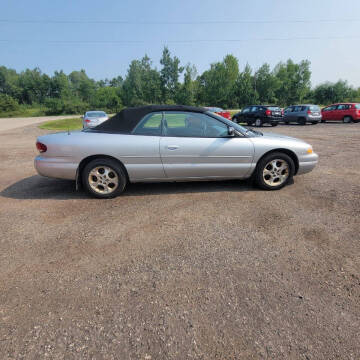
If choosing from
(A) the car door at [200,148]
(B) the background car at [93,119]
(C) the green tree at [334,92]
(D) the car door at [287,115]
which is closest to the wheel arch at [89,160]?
Answer: (A) the car door at [200,148]

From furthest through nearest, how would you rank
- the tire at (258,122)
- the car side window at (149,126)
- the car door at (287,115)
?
the car door at (287,115) < the tire at (258,122) < the car side window at (149,126)

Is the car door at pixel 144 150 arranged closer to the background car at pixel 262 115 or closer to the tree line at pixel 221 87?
the background car at pixel 262 115

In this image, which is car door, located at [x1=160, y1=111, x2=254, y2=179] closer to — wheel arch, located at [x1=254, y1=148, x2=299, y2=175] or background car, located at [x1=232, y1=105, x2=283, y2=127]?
wheel arch, located at [x1=254, y1=148, x2=299, y2=175]

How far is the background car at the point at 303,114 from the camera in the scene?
18.2m

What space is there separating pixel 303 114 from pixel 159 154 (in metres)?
18.2

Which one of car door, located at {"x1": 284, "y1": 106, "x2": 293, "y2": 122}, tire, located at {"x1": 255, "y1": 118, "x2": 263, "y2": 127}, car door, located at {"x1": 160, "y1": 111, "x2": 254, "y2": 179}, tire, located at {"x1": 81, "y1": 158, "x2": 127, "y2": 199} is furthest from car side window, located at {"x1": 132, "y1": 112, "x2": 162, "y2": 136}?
car door, located at {"x1": 284, "y1": 106, "x2": 293, "y2": 122}

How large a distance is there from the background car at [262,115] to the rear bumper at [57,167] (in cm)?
1687

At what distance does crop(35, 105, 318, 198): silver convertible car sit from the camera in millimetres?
3885

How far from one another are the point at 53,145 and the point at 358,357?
437 centimetres

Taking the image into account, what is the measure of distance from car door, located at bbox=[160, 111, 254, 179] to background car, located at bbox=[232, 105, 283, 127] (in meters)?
15.3

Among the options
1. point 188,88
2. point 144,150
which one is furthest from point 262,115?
point 188,88

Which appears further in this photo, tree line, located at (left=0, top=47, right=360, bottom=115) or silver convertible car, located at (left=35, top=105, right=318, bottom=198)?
tree line, located at (left=0, top=47, right=360, bottom=115)

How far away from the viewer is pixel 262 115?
18.0 meters

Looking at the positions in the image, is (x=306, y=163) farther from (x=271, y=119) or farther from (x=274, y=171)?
(x=271, y=119)
